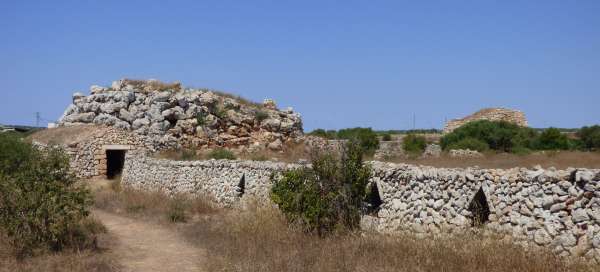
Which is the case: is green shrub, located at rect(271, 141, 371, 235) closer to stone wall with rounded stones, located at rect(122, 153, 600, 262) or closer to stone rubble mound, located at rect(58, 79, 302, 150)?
stone wall with rounded stones, located at rect(122, 153, 600, 262)

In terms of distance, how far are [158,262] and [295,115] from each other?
19.4m

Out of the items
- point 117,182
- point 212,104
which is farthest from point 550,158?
point 117,182

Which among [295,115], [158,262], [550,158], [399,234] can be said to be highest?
[295,115]

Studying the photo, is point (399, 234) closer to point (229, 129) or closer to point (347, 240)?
point (347, 240)

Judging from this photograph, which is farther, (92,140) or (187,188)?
(92,140)

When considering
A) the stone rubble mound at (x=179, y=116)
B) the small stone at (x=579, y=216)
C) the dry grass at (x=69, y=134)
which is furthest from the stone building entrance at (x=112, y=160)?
the small stone at (x=579, y=216)

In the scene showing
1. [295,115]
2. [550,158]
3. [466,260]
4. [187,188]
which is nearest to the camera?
[466,260]

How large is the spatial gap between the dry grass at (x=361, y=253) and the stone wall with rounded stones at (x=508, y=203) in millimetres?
315

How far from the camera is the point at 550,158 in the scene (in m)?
20.2

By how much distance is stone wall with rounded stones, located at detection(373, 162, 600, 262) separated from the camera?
22.6 feet

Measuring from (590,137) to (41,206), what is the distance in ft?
119

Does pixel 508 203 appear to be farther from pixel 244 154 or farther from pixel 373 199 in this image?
pixel 244 154

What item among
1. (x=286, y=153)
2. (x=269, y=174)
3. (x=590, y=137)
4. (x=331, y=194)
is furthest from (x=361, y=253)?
(x=590, y=137)

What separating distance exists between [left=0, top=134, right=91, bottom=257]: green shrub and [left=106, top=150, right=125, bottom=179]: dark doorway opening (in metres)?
14.8
